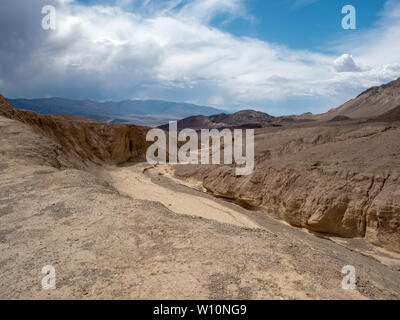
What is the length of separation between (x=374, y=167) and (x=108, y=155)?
17.5 meters

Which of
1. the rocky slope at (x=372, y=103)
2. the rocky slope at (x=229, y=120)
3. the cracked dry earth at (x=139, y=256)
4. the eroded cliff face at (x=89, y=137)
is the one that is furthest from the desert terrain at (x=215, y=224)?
the rocky slope at (x=229, y=120)

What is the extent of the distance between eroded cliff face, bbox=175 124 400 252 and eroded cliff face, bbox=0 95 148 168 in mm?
9378

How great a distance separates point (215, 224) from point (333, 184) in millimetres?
5286

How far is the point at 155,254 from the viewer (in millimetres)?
3580

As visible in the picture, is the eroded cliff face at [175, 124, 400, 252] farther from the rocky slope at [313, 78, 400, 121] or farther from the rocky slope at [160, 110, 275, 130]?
the rocky slope at [160, 110, 275, 130]

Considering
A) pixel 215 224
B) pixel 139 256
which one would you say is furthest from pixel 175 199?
pixel 139 256

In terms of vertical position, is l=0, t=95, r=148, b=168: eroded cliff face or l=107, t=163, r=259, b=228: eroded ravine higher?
l=0, t=95, r=148, b=168: eroded cliff face

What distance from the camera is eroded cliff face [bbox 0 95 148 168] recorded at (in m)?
16.1

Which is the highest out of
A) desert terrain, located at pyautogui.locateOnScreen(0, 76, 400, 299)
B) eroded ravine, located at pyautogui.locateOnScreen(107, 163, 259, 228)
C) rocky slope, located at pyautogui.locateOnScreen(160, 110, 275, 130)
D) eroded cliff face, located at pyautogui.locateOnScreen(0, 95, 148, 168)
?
rocky slope, located at pyautogui.locateOnScreen(160, 110, 275, 130)

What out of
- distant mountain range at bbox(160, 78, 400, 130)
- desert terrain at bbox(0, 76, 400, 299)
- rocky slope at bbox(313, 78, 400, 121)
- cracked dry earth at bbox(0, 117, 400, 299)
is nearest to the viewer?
cracked dry earth at bbox(0, 117, 400, 299)

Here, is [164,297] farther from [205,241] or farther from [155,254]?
[205,241]

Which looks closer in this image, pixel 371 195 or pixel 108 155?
pixel 371 195

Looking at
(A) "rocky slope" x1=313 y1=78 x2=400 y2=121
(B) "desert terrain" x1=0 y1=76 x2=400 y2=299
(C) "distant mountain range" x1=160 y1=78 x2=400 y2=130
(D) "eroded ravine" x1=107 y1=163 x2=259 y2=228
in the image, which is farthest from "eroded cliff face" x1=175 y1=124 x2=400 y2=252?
(A) "rocky slope" x1=313 y1=78 x2=400 y2=121
